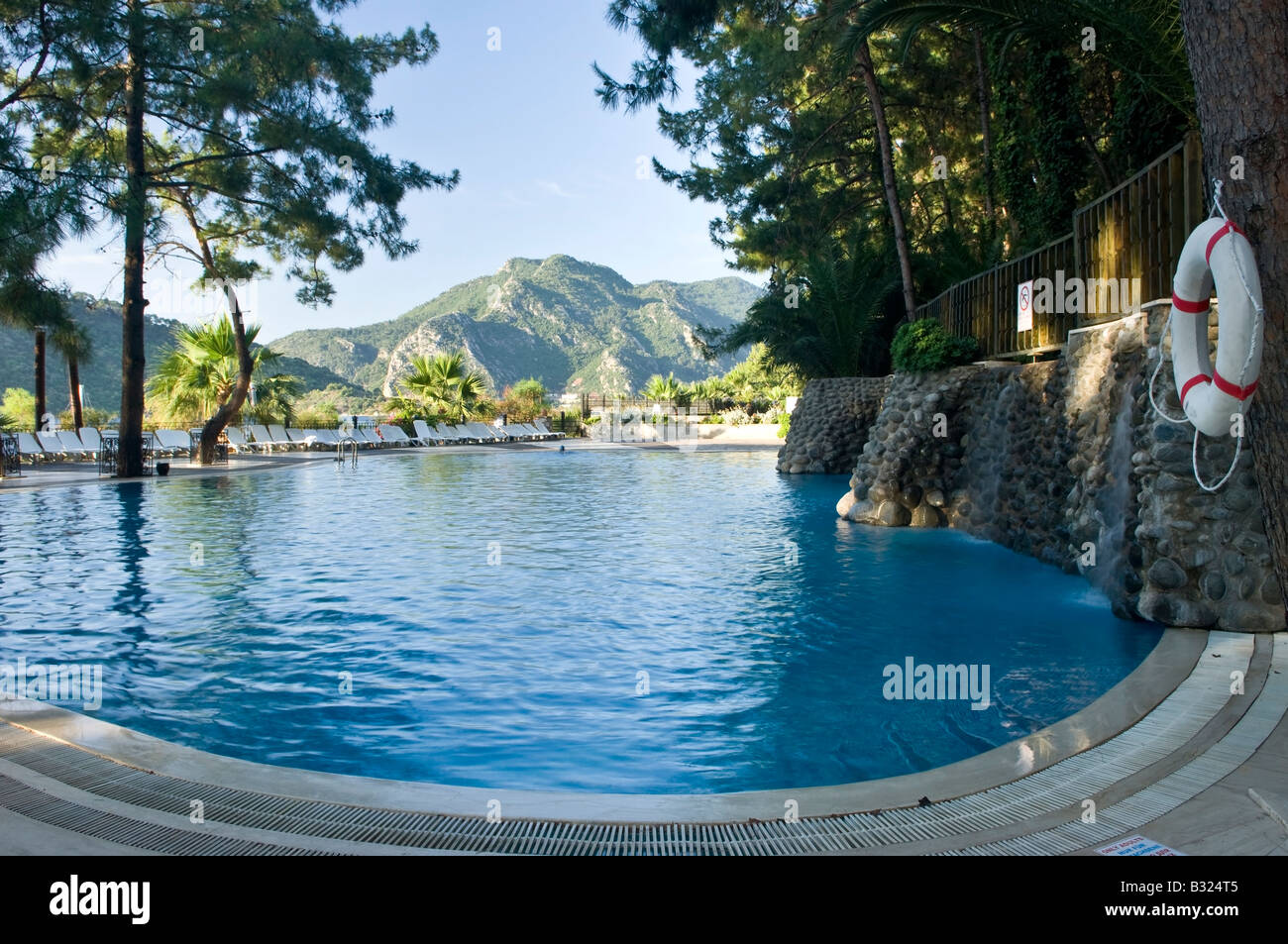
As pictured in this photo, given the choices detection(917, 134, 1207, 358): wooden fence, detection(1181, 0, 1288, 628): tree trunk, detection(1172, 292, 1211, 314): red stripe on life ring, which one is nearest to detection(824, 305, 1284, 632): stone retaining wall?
detection(917, 134, 1207, 358): wooden fence

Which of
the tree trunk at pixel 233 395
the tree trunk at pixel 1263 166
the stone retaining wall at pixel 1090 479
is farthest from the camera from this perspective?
the tree trunk at pixel 233 395

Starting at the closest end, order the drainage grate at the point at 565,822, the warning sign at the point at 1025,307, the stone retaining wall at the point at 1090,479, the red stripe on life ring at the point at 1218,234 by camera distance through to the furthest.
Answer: the drainage grate at the point at 565,822
the red stripe on life ring at the point at 1218,234
the stone retaining wall at the point at 1090,479
the warning sign at the point at 1025,307

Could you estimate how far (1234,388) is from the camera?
332 centimetres

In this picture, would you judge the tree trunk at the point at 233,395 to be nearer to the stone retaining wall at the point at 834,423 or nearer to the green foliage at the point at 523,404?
the stone retaining wall at the point at 834,423

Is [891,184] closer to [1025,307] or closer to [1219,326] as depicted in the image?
[1025,307]

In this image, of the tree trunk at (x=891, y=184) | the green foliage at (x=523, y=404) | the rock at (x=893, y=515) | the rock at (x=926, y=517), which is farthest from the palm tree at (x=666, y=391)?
the rock at (x=926, y=517)

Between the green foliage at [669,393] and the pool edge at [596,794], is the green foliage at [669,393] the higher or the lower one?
the higher one

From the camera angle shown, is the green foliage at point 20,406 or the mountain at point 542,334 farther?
the mountain at point 542,334

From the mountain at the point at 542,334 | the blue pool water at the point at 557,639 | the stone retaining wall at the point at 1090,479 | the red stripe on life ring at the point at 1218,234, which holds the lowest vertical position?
the blue pool water at the point at 557,639

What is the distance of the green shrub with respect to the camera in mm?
11562

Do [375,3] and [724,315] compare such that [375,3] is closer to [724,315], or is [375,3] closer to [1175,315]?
[1175,315]

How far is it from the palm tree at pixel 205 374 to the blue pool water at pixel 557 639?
1308 centimetres

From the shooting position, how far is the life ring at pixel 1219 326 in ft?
10.2
